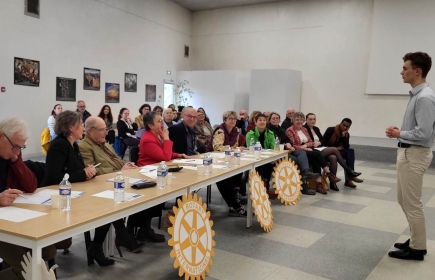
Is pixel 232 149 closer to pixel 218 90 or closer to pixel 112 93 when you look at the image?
pixel 112 93

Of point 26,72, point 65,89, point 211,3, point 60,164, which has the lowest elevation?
point 60,164

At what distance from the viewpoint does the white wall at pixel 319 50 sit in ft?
32.9

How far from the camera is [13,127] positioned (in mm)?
2172

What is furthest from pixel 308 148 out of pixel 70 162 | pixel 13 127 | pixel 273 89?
pixel 273 89

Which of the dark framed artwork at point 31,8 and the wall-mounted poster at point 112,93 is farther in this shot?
the wall-mounted poster at point 112,93

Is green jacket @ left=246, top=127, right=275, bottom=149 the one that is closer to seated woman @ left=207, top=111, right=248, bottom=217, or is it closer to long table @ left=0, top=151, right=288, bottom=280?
seated woman @ left=207, top=111, right=248, bottom=217

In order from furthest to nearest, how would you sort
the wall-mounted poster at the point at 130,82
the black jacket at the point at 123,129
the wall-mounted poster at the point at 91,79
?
the wall-mounted poster at the point at 130,82, the wall-mounted poster at the point at 91,79, the black jacket at the point at 123,129

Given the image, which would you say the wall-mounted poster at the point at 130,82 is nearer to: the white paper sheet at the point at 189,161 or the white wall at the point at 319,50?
the white wall at the point at 319,50

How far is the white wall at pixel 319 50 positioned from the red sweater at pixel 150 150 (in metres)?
7.92

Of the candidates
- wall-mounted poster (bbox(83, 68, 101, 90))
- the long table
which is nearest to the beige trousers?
the long table

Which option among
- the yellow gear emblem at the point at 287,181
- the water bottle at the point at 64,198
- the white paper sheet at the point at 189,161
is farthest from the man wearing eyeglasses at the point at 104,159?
the yellow gear emblem at the point at 287,181

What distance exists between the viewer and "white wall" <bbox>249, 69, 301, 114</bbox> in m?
10.2

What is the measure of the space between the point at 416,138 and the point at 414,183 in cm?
38

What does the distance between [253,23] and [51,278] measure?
36.3ft
